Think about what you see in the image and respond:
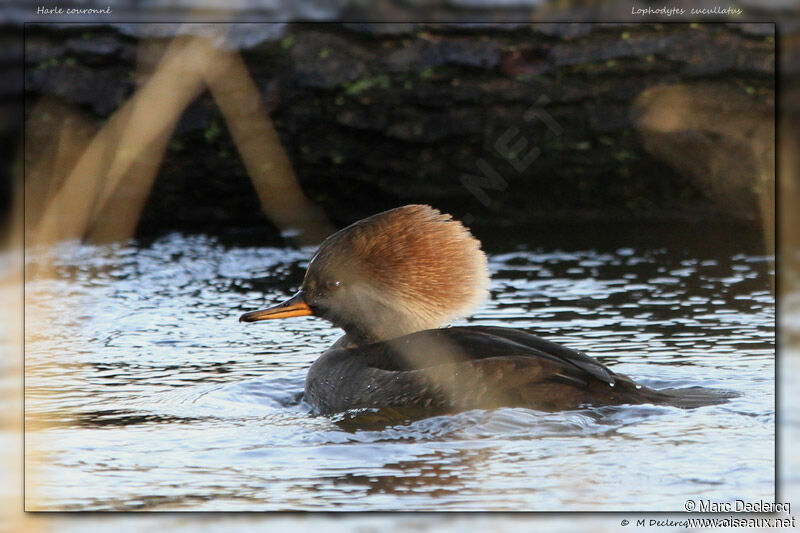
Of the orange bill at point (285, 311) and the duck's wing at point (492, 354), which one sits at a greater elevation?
the orange bill at point (285, 311)

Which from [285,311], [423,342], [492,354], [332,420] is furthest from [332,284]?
[492,354]

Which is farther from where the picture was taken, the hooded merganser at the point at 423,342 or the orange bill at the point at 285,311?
the orange bill at the point at 285,311

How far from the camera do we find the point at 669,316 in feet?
15.6

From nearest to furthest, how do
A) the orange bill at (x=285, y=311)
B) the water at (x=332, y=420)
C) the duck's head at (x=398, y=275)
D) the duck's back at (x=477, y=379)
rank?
the water at (x=332, y=420)
the duck's back at (x=477, y=379)
the duck's head at (x=398, y=275)
the orange bill at (x=285, y=311)

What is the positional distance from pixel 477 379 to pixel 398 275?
0.58 meters

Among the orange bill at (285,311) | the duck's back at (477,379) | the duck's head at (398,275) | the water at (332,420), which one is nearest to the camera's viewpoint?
the water at (332,420)

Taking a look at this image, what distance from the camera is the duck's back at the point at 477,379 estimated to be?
3.63 m

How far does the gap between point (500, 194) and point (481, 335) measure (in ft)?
8.30

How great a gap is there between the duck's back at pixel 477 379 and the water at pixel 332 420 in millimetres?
76

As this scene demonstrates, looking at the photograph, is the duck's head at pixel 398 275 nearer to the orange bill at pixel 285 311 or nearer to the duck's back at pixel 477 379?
the orange bill at pixel 285 311

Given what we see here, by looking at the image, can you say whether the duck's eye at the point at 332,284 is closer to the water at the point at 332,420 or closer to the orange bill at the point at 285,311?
the orange bill at the point at 285,311

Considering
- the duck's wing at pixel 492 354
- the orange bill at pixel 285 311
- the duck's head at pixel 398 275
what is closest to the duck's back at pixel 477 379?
the duck's wing at pixel 492 354

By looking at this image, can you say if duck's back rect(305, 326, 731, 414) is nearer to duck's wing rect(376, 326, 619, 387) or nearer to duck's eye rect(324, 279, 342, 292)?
duck's wing rect(376, 326, 619, 387)

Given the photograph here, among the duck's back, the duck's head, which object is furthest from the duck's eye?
the duck's back
